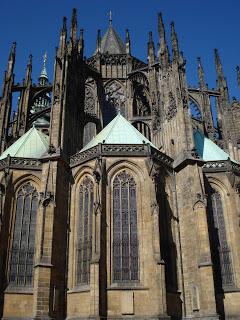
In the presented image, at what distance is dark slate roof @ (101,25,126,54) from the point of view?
37.9 meters

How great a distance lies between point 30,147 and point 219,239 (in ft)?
43.6

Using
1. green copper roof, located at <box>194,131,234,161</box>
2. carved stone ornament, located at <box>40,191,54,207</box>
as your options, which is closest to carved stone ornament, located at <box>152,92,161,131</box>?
green copper roof, located at <box>194,131,234,161</box>

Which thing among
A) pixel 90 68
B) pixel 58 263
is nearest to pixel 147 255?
pixel 58 263

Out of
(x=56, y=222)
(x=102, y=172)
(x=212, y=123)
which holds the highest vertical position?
(x=212, y=123)

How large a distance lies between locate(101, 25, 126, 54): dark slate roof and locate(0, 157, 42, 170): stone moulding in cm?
1836

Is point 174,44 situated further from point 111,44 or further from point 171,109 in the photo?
point 111,44

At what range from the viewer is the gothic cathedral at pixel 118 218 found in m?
18.1

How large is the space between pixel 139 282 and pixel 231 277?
6092 mm

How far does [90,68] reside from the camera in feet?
107

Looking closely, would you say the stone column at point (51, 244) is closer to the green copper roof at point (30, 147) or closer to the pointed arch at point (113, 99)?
the green copper roof at point (30, 147)

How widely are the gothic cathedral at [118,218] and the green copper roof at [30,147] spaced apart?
107 millimetres

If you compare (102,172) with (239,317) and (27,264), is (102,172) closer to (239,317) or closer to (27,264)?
(27,264)

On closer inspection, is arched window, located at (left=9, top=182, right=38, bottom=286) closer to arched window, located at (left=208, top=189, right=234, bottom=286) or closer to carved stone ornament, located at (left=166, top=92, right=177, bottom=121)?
carved stone ornament, located at (left=166, top=92, right=177, bottom=121)

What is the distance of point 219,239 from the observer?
22.3 metres
